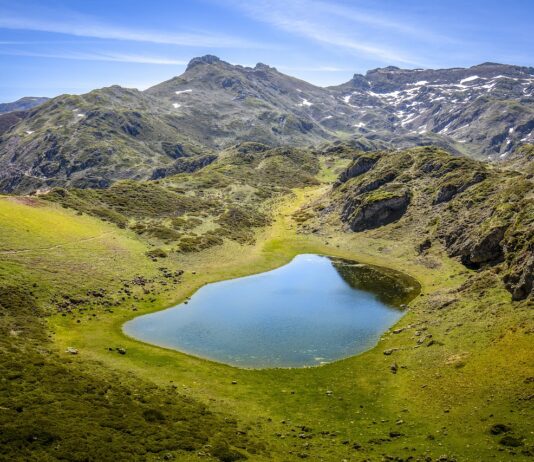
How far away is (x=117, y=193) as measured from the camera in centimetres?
16412

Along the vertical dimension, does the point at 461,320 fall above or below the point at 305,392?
above

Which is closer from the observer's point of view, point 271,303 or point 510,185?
point 271,303

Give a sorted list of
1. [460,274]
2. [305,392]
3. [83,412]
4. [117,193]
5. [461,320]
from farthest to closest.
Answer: [117,193] → [460,274] → [461,320] → [305,392] → [83,412]

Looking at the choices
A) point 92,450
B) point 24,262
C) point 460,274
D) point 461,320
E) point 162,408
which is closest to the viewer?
point 92,450

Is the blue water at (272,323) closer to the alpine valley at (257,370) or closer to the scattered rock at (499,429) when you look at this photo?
the alpine valley at (257,370)

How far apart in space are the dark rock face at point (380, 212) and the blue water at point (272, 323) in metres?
43.8

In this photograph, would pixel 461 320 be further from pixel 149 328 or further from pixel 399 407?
pixel 149 328

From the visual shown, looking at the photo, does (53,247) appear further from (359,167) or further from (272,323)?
(359,167)

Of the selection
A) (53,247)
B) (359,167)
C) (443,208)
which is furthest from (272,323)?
(359,167)

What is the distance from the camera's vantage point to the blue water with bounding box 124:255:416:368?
215 ft

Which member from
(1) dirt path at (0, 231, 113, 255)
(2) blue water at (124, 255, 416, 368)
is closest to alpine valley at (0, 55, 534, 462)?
(1) dirt path at (0, 231, 113, 255)

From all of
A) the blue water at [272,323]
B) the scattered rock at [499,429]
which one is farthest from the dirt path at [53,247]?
the scattered rock at [499,429]

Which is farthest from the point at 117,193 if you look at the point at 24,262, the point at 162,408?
the point at 162,408

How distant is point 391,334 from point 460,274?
108ft
